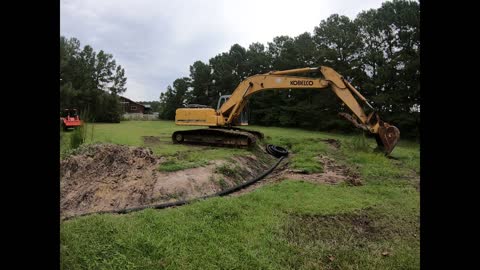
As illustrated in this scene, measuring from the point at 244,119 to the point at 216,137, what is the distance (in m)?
Answer: 2.48

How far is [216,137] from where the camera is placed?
527 inches

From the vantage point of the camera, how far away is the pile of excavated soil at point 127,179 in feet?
21.0

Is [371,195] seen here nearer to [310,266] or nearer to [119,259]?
[310,266]

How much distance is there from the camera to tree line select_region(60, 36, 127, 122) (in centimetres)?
3600

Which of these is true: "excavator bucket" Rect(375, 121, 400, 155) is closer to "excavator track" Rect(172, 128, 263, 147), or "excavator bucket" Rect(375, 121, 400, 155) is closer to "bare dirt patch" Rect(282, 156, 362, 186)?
"bare dirt patch" Rect(282, 156, 362, 186)

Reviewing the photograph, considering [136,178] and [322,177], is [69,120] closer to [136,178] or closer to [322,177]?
[136,178]

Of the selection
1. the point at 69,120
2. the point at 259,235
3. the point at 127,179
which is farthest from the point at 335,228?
the point at 69,120

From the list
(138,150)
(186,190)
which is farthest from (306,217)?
(138,150)

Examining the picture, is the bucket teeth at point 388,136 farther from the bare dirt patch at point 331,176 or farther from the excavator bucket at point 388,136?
the bare dirt patch at point 331,176

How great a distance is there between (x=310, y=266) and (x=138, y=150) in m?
7.51

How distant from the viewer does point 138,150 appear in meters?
9.89

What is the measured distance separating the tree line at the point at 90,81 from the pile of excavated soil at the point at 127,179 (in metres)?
24.4

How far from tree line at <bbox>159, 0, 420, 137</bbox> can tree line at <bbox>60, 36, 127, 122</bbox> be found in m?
14.2
